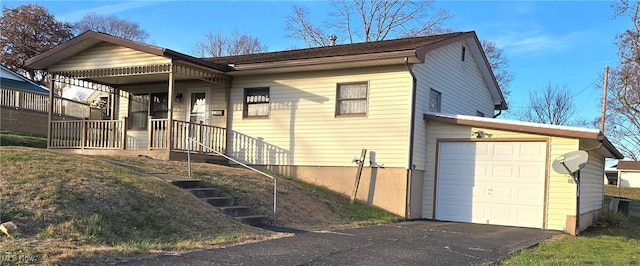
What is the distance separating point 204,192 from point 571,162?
772 cm

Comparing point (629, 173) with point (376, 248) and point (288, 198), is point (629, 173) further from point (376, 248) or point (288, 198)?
point (376, 248)

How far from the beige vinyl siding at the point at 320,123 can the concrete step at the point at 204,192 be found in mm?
4172

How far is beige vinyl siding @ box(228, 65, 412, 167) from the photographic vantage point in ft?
42.6

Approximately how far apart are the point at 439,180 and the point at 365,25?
22999 mm

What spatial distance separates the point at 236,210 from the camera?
981 cm

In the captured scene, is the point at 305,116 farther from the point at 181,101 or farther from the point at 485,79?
the point at 485,79

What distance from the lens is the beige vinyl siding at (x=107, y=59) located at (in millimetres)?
13961

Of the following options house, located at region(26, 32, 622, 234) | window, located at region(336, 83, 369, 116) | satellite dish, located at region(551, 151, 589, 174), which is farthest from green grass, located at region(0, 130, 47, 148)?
satellite dish, located at region(551, 151, 589, 174)

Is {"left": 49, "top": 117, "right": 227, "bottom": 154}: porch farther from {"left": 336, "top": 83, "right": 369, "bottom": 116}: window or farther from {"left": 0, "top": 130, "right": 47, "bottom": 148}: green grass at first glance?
{"left": 336, "top": 83, "right": 369, "bottom": 116}: window

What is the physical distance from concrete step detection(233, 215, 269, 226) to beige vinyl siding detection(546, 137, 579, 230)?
6754mm

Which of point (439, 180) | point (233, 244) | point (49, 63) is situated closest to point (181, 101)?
point (49, 63)

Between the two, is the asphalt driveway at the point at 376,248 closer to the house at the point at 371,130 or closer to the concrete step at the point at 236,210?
the concrete step at the point at 236,210

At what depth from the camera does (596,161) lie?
1492 centimetres

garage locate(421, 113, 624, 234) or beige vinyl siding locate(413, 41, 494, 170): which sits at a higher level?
beige vinyl siding locate(413, 41, 494, 170)
